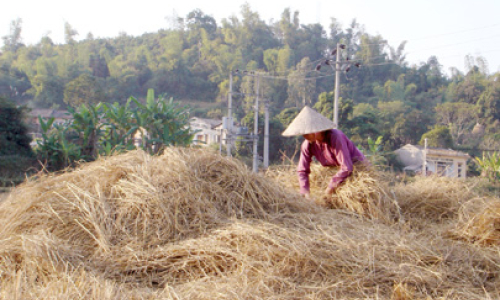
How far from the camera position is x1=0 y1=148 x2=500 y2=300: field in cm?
157

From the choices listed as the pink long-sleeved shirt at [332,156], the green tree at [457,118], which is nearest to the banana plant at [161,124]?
the pink long-sleeved shirt at [332,156]

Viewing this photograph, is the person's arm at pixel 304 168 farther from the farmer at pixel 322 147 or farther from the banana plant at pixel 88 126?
the banana plant at pixel 88 126

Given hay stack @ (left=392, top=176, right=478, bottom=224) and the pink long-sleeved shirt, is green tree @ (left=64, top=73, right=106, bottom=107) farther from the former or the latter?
hay stack @ (left=392, top=176, right=478, bottom=224)

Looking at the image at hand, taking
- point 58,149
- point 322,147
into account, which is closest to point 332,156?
point 322,147

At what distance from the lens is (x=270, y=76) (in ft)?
115

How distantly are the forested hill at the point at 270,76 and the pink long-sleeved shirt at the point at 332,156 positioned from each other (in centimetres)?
2292

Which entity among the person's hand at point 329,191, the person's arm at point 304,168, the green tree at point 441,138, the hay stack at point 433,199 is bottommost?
the green tree at point 441,138

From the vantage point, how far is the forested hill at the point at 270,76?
3359 centimetres

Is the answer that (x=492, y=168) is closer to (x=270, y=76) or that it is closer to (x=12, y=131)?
(x=12, y=131)

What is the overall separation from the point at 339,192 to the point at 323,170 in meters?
0.39

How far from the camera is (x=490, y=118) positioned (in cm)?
3675

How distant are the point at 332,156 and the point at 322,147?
106 millimetres

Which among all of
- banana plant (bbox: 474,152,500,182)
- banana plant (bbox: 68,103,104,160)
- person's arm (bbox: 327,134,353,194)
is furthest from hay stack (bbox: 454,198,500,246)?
banana plant (bbox: 474,152,500,182)

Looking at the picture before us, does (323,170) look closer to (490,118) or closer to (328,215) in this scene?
(328,215)
